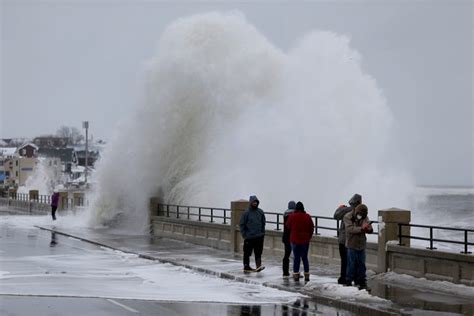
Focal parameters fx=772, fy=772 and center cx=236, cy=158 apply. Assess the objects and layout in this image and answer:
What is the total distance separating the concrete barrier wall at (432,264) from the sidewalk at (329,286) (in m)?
0.31

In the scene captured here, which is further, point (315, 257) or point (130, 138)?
point (130, 138)

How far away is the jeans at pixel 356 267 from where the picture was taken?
14.0 meters

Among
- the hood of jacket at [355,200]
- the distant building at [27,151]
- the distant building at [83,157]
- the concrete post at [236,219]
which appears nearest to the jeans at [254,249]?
the hood of jacket at [355,200]

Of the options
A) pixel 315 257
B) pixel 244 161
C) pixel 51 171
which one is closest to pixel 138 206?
pixel 244 161

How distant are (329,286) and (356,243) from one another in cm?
98

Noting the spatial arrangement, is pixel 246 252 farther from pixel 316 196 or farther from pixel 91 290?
pixel 316 196

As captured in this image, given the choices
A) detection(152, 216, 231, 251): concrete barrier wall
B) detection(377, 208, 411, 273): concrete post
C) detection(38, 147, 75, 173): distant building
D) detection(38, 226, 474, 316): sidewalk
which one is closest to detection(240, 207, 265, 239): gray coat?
detection(38, 226, 474, 316): sidewalk

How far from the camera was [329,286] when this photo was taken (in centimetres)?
1425

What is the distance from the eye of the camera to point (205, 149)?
33.6m

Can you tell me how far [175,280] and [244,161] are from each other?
1803 cm

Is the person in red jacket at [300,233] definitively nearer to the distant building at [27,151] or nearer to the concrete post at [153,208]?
the concrete post at [153,208]

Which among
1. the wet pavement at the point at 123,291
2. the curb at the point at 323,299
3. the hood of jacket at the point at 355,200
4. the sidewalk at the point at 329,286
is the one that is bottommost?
the wet pavement at the point at 123,291

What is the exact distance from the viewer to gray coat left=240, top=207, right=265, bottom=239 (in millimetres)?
16875

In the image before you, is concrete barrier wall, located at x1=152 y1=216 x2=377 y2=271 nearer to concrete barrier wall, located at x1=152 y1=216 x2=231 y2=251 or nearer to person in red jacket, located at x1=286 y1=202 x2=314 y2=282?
concrete barrier wall, located at x1=152 y1=216 x2=231 y2=251
